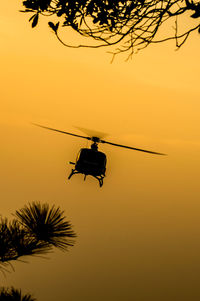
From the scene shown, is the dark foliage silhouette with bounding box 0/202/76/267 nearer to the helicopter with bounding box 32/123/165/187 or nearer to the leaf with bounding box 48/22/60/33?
the leaf with bounding box 48/22/60/33

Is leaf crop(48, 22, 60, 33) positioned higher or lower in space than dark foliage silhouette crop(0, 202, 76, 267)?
higher

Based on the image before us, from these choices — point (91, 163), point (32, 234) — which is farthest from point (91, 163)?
point (32, 234)

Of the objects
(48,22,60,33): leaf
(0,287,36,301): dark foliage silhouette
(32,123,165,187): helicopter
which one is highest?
(32,123,165,187): helicopter

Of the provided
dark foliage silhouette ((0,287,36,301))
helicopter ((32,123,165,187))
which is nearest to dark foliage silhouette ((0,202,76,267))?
dark foliage silhouette ((0,287,36,301))

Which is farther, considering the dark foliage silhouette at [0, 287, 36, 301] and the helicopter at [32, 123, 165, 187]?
the helicopter at [32, 123, 165, 187]

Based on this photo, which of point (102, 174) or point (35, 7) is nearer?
point (35, 7)

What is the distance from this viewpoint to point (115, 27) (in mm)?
4711

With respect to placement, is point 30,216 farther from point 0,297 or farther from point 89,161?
point 89,161

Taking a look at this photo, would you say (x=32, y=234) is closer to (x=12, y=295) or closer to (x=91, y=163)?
(x=12, y=295)

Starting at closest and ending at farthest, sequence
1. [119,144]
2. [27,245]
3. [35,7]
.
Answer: [35,7]
[27,245]
[119,144]

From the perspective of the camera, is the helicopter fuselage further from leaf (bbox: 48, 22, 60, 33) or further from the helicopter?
leaf (bbox: 48, 22, 60, 33)

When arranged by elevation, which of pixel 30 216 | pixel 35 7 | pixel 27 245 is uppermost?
pixel 35 7

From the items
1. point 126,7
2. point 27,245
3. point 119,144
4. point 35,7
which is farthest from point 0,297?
point 119,144

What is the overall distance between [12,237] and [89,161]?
8440 millimetres
